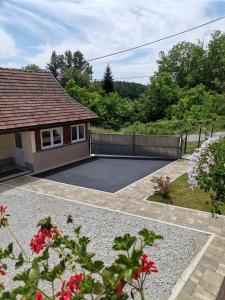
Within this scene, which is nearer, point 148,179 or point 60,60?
point 148,179

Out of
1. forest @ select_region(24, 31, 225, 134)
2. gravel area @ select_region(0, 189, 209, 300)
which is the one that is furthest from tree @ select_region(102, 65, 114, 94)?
gravel area @ select_region(0, 189, 209, 300)

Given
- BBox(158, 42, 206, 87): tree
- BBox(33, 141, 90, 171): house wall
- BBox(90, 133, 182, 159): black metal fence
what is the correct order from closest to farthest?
BBox(33, 141, 90, 171): house wall → BBox(90, 133, 182, 159): black metal fence → BBox(158, 42, 206, 87): tree

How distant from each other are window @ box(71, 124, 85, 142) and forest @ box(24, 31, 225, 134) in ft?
22.6

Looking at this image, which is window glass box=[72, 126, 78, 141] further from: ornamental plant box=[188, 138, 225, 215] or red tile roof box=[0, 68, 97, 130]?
ornamental plant box=[188, 138, 225, 215]

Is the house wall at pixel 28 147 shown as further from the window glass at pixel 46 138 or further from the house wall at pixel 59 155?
the window glass at pixel 46 138

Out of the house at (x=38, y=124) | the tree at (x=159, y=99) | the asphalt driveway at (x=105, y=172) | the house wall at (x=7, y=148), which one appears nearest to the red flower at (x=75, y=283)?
the asphalt driveway at (x=105, y=172)

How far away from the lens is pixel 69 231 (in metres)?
7.14

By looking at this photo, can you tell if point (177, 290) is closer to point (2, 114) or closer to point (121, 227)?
point (121, 227)

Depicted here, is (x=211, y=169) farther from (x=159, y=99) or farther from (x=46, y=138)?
(x=159, y=99)

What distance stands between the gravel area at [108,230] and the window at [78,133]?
603cm

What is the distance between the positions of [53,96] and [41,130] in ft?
11.2

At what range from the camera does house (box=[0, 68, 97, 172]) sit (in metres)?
12.5

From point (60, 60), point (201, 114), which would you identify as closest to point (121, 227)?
point (201, 114)

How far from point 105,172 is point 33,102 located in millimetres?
5565
